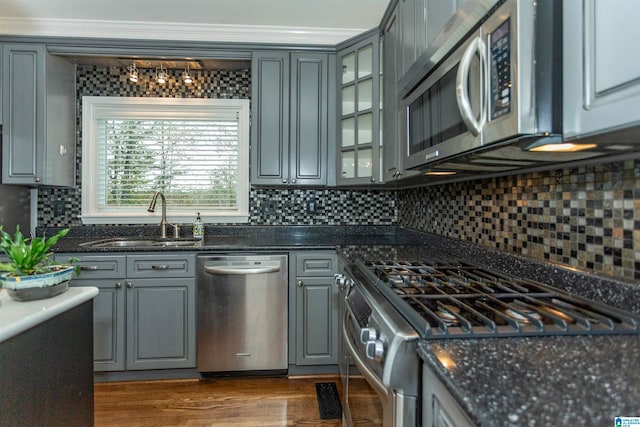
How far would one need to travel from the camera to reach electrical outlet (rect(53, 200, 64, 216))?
2787mm

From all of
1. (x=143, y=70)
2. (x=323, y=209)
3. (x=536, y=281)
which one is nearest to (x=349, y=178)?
(x=323, y=209)

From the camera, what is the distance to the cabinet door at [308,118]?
103 inches

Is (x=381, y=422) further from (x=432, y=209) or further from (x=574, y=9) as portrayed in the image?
(x=432, y=209)

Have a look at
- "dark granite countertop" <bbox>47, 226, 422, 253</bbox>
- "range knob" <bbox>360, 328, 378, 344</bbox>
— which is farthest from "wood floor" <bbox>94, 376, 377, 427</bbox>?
"range knob" <bbox>360, 328, 378, 344</bbox>

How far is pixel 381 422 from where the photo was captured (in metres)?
0.96

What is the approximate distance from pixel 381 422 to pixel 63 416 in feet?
3.74

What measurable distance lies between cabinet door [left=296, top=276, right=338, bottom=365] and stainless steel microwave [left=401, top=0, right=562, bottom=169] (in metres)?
1.52

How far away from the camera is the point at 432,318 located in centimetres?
87

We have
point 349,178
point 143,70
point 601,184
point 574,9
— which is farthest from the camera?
point 143,70

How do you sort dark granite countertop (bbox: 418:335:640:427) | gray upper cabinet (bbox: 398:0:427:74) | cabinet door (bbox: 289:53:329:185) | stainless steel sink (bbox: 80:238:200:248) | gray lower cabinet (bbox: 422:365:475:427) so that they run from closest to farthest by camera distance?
dark granite countertop (bbox: 418:335:640:427) < gray lower cabinet (bbox: 422:365:475:427) < gray upper cabinet (bbox: 398:0:427:74) < stainless steel sink (bbox: 80:238:200:248) < cabinet door (bbox: 289:53:329:185)

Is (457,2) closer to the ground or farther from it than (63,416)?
farther from it

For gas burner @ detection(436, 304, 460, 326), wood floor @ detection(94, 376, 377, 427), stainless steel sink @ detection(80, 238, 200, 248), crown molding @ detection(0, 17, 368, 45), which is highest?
crown molding @ detection(0, 17, 368, 45)

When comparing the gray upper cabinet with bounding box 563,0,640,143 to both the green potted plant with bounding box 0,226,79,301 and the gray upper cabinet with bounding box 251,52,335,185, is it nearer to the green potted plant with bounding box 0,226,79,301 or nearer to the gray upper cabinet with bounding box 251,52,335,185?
the green potted plant with bounding box 0,226,79,301

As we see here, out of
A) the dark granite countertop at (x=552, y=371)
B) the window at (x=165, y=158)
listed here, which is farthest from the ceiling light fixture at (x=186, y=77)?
the dark granite countertop at (x=552, y=371)
